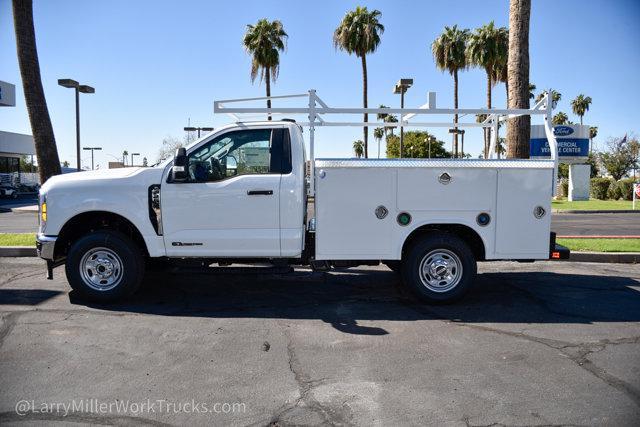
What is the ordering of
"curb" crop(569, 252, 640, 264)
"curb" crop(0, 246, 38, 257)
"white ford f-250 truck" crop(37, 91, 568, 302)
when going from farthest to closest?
"curb" crop(0, 246, 38, 257) → "curb" crop(569, 252, 640, 264) → "white ford f-250 truck" crop(37, 91, 568, 302)

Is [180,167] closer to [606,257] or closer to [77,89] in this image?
[606,257]

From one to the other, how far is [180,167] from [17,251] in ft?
19.0

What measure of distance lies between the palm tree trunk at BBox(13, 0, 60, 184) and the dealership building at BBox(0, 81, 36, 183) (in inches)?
1167

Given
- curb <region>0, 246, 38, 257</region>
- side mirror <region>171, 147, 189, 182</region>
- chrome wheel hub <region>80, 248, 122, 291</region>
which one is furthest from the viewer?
curb <region>0, 246, 38, 257</region>

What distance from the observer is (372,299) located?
647 cm

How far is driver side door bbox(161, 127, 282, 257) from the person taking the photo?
19.4ft

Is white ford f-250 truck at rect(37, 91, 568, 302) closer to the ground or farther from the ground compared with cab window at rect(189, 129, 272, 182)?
closer to the ground

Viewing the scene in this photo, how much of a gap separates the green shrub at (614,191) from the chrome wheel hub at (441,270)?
1497 inches

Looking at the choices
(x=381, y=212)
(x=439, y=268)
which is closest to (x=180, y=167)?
(x=381, y=212)

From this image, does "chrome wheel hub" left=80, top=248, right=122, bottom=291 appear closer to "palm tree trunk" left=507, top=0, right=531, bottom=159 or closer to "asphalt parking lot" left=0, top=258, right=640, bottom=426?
"asphalt parking lot" left=0, top=258, right=640, bottom=426

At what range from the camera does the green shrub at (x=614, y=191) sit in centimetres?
3756

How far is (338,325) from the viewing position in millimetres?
5367

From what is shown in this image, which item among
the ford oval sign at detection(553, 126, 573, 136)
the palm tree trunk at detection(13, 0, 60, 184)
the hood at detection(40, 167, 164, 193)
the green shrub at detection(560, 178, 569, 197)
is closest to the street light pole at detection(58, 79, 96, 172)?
the palm tree trunk at detection(13, 0, 60, 184)

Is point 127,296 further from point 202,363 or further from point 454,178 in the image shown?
point 454,178
